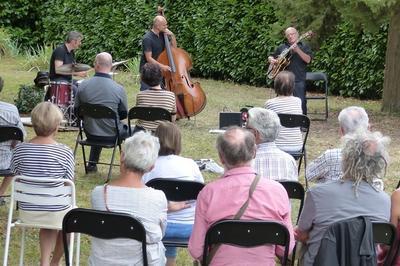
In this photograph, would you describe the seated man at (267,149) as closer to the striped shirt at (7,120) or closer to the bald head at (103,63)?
the striped shirt at (7,120)

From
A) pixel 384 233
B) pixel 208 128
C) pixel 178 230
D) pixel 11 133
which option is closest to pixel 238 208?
pixel 384 233

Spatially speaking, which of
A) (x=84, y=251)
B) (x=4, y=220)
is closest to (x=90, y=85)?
(x=4, y=220)

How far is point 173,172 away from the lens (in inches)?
206

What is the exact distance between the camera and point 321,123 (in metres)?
12.9

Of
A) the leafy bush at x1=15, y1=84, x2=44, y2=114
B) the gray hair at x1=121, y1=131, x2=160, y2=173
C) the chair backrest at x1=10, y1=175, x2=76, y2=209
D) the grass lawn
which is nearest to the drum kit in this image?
the grass lawn

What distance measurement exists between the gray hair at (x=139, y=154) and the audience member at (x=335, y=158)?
1.49 metres

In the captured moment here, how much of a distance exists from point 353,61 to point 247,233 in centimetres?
1276

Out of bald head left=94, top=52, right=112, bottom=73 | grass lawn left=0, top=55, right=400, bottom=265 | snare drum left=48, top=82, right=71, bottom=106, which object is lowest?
grass lawn left=0, top=55, right=400, bottom=265

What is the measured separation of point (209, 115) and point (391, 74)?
309cm

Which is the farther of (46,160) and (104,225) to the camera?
(46,160)

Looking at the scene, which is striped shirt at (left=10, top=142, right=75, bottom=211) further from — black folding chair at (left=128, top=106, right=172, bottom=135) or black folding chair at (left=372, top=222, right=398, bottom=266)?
black folding chair at (left=128, top=106, right=172, bottom=135)

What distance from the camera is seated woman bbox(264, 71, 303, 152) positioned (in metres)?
7.86

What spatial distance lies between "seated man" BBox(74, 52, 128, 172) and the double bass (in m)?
2.68

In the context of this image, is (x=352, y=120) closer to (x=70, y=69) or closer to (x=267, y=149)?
(x=267, y=149)
